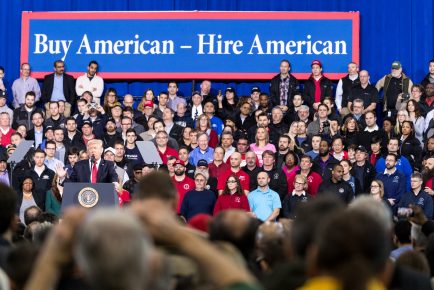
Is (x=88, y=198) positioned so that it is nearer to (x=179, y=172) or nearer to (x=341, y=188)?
(x=179, y=172)

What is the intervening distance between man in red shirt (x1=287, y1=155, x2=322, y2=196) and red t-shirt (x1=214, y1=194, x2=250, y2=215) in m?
1.00

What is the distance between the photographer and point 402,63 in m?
23.1

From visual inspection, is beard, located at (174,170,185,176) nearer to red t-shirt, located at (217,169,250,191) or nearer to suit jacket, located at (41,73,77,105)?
red t-shirt, located at (217,169,250,191)

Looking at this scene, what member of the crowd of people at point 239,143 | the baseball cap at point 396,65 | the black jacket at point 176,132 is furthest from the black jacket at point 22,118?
the baseball cap at point 396,65

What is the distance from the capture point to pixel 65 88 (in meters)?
22.0

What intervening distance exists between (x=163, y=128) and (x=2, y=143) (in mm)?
2774

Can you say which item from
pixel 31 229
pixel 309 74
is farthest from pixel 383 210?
pixel 309 74

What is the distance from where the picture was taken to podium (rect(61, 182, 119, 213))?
511 inches

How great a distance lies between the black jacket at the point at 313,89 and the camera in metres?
21.0

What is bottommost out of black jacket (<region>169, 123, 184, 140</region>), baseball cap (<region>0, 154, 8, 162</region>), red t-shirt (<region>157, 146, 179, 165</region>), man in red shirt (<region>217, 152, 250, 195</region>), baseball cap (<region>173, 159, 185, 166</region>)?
man in red shirt (<region>217, 152, 250, 195</region>)

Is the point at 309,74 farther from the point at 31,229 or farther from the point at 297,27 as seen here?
the point at 31,229

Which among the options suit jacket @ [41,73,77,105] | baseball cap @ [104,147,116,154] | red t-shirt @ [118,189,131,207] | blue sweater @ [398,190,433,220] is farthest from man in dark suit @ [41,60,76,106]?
blue sweater @ [398,190,433,220]

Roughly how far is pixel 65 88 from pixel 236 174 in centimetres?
643

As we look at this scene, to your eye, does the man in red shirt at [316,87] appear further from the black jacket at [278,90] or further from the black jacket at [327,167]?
the black jacket at [327,167]
